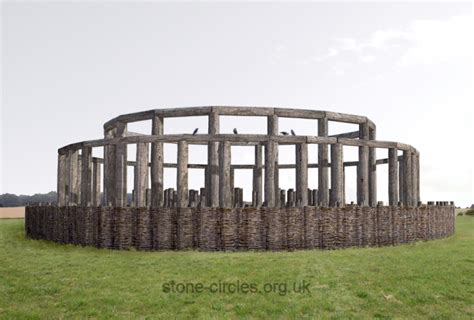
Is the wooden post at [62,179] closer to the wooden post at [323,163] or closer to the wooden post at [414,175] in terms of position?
the wooden post at [323,163]

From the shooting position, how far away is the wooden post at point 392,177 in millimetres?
21938

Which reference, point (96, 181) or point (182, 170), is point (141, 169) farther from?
point (96, 181)

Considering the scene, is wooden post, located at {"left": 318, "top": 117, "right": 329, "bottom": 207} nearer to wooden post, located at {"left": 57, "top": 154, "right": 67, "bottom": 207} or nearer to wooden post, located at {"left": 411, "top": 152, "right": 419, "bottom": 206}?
wooden post, located at {"left": 411, "top": 152, "right": 419, "bottom": 206}

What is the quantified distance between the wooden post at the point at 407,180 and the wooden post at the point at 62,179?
16.4 meters

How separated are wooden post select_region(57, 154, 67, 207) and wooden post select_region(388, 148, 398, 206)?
15.6 metres

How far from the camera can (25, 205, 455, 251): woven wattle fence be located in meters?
15.8

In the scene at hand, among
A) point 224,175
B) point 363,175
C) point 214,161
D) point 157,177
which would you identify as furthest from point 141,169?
point 363,175

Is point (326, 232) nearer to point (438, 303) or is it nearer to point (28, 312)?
point (438, 303)

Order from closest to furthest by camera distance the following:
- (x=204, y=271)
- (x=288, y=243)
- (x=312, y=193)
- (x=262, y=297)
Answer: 1. (x=262, y=297)
2. (x=204, y=271)
3. (x=288, y=243)
4. (x=312, y=193)

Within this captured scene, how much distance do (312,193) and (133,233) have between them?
13480mm

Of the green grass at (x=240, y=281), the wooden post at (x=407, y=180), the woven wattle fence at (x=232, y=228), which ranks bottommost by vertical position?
the green grass at (x=240, y=281)

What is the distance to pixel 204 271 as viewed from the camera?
12.4 m

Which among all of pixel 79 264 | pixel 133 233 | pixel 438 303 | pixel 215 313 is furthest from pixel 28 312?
pixel 438 303

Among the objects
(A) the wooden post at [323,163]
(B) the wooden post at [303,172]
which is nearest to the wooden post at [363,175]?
(A) the wooden post at [323,163]
